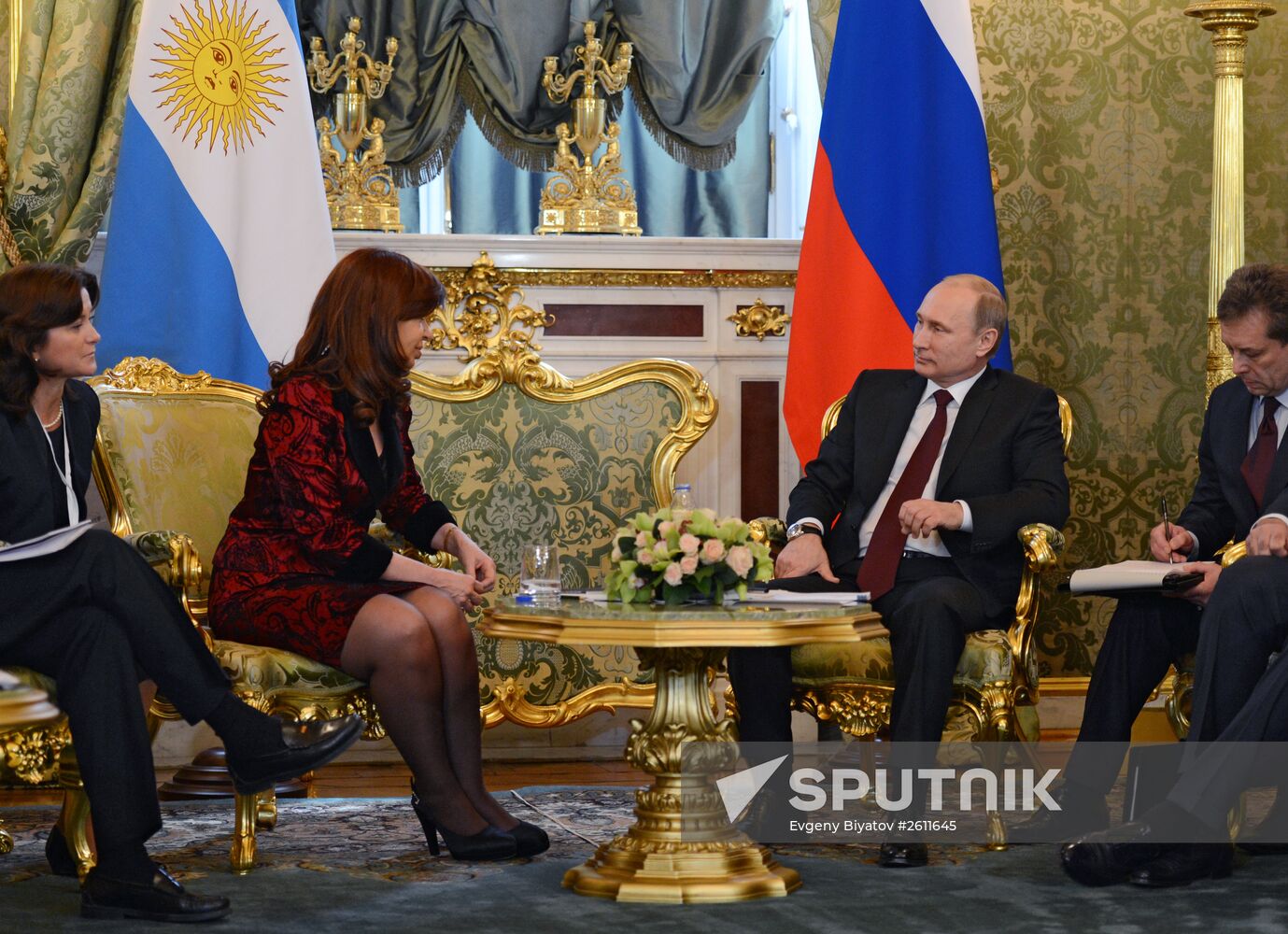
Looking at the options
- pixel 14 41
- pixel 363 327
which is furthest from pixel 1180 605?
pixel 14 41

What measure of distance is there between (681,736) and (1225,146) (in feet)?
8.16

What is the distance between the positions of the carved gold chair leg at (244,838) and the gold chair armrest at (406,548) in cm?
69

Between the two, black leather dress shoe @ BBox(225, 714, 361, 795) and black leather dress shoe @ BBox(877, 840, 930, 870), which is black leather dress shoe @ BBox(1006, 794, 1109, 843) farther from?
black leather dress shoe @ BBox(225, 714, 361, 795)

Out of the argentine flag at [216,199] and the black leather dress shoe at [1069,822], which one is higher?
the argentine flag at [216,199]

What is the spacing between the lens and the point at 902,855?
3104 mm

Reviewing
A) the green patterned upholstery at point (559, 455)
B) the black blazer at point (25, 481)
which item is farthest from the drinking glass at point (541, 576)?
the green patterned upholstery at point (559, 455)

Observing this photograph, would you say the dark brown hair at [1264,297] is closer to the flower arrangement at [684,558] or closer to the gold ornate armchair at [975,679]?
the gold ornate armchair at [975,679]

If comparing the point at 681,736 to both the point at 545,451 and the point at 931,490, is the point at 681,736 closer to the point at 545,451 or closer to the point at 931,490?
the point at 931,490

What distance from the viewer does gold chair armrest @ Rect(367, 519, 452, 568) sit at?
3564mm

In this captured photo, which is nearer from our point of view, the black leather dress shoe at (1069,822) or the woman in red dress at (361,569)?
the woman in red dress at (361,569)

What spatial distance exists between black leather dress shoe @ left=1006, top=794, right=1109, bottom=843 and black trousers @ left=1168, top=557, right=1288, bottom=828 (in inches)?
16.8

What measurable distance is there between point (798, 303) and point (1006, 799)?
1.44 meters

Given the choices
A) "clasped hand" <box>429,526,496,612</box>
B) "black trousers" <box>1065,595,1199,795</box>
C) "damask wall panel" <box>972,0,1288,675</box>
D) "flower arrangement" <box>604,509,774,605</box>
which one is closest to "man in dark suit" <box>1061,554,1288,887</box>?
"black trousers" <box>1065,595,1199,795</box>

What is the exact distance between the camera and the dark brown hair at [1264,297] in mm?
3361
